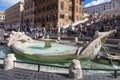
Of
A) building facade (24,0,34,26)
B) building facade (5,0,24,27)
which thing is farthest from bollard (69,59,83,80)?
building facade (5,0,24,27)

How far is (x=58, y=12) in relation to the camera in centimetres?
5703

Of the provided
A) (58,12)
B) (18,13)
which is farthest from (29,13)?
(58,12)

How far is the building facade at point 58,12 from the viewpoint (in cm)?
5752

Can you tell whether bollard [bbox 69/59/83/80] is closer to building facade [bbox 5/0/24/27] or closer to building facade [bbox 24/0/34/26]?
building facade [bbox 24/0/34/26]

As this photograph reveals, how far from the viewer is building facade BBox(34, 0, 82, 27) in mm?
57516

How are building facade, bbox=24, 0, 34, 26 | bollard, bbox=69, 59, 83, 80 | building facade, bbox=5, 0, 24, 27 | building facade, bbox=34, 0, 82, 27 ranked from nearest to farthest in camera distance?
1. bollard, bbox=69, 59, 83, 80
2. building facade, bbox=34, 0, 82, 27
3. building facade, bbox=24, 0, 34, 26
4. building facade, bbox=5, 0, 24, 27

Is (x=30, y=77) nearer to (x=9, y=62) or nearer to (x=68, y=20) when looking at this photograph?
(x=9, y=62)

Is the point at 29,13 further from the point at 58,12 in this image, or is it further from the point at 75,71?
the point at 75,71

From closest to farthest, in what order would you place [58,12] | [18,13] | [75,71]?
[75,71] → [58,12] → [18,13]

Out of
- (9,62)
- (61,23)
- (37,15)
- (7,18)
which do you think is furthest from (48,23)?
(7,18)

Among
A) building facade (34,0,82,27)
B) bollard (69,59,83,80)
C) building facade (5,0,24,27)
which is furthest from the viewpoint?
building facade (5,0,24,27)

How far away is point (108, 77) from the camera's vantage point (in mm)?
8836

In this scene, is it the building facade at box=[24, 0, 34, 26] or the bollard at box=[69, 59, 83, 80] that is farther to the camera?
the building facade at box=[24, 0, 34, 26]

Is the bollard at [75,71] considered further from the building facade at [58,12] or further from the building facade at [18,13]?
the building facade at [18,13]
